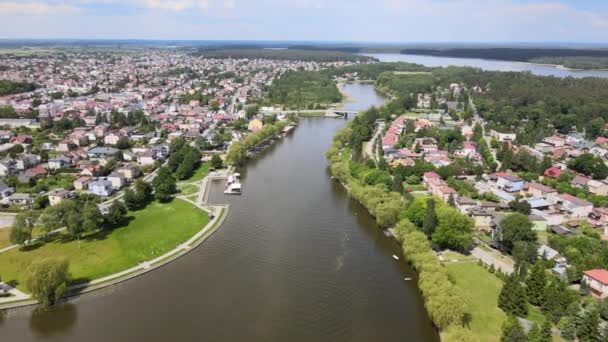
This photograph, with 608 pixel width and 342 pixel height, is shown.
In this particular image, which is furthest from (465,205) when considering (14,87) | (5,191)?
(14,87)

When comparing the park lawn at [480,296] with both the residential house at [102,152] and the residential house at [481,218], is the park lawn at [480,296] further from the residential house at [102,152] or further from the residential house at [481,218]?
the residential house at [102,152]

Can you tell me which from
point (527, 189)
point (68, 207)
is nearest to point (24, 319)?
point (68, 207)

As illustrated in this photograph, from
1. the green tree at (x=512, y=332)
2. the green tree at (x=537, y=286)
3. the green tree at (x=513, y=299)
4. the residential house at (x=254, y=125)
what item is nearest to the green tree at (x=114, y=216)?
the green tree at (x=513, y=299)

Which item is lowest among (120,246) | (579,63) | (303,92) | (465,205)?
(120,246)

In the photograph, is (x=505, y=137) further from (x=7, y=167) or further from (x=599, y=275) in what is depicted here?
(x=7, y=167)

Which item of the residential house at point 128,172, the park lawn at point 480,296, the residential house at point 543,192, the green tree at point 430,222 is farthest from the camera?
the residential house at point 128,172

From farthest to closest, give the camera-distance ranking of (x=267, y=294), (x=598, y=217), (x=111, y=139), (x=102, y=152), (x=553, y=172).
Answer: (x=111, y=139)
(x=102, y=152)
(x=553, y=172)
(x=598, y=217)
(x=267, y=294)
